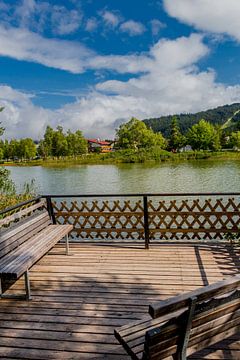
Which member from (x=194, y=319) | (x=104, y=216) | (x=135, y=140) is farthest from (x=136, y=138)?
(x=194, y=319)

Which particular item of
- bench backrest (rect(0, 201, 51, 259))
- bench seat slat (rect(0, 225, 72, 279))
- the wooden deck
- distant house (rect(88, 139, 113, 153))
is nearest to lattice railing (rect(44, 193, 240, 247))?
the wooden deck

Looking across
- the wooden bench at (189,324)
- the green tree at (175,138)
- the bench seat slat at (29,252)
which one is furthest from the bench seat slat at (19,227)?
the green tree at (175,138)

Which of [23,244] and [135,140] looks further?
[135,140]

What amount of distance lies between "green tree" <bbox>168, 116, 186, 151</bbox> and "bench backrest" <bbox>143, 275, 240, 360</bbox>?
6761cm

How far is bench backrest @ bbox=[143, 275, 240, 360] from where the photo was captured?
5.47 feet

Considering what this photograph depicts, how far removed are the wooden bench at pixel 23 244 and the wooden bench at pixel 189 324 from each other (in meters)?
1.77

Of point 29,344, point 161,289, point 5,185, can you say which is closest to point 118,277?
point 161,289

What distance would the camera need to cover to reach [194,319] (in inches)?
70.7

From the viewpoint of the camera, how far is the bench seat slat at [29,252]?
11.0ft

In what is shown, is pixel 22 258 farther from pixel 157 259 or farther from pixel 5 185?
pixel 5 185

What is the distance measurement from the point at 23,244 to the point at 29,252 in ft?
1.33

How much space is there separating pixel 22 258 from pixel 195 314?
101 inches

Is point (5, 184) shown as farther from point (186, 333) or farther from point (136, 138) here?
point (136, 138)

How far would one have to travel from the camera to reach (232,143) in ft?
216
